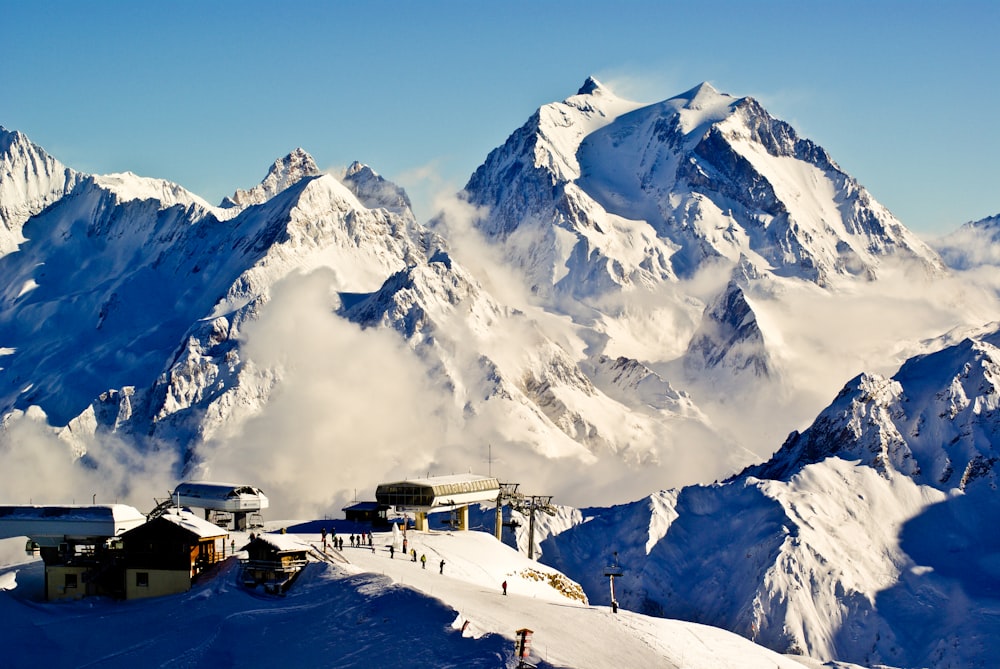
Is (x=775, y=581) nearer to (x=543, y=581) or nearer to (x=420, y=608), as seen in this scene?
(x=543, y=581)

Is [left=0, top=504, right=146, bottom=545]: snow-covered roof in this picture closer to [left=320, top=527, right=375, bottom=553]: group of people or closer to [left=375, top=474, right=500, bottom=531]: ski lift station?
[left=320, top=527, right=375, bottom=553]: group of people

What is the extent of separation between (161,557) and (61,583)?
8824 mm

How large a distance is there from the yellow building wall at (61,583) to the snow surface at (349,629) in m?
1.38

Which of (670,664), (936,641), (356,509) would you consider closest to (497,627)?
(670,664)

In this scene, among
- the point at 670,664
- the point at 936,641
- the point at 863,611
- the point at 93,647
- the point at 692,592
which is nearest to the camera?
the point at 670,664

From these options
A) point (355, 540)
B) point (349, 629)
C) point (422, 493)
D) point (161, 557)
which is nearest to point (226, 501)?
point (422, 493)

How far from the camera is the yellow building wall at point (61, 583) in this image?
102250 millimetres

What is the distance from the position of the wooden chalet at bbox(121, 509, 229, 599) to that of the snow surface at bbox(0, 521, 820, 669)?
153 centimetres

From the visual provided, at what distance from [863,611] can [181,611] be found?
381 ft

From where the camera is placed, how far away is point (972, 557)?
7441 inches

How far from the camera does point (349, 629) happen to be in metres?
81.4

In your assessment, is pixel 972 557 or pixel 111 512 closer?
pixel 111 512

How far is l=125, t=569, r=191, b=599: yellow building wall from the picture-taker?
100312 mm

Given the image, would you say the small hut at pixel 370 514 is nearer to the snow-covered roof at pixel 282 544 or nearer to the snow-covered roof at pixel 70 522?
the snow-covered roof at pixel 70 522
